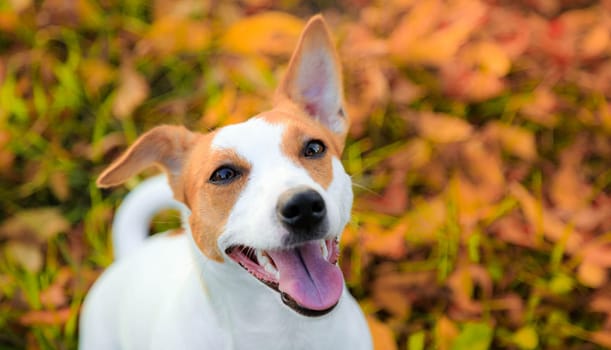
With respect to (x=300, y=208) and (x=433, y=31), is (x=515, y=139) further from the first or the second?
(x=300, y=208)

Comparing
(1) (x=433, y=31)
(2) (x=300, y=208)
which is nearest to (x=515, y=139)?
(1) (x=433, y=31)

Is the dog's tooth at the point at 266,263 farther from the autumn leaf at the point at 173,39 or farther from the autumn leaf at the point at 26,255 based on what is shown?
the autumn leaf at the point at 173,39

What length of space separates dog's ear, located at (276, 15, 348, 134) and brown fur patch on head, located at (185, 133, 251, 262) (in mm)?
376

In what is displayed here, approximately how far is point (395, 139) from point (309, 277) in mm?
1791

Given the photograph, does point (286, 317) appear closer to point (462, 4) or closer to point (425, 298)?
point (425, 298)

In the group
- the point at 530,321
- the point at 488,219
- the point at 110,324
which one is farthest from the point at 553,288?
the point at 110,324

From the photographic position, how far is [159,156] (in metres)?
2.05

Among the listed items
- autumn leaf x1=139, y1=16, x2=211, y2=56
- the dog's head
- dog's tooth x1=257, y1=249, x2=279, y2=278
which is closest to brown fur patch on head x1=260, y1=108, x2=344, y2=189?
the dog's head

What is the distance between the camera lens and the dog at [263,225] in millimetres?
1728

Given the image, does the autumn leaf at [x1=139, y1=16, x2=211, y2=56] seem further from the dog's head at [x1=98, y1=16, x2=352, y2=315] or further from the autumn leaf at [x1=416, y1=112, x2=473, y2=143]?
the dog's head at [x1=98, y1=16, x2=352, y2=315]

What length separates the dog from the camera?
5.67ft

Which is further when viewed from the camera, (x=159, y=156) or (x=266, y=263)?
(x=159, y=156)

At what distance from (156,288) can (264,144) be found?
74 centimetres

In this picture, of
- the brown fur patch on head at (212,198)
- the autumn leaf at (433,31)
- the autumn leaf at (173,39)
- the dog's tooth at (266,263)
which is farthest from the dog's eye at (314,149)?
the autumn leaf at (173,39)
